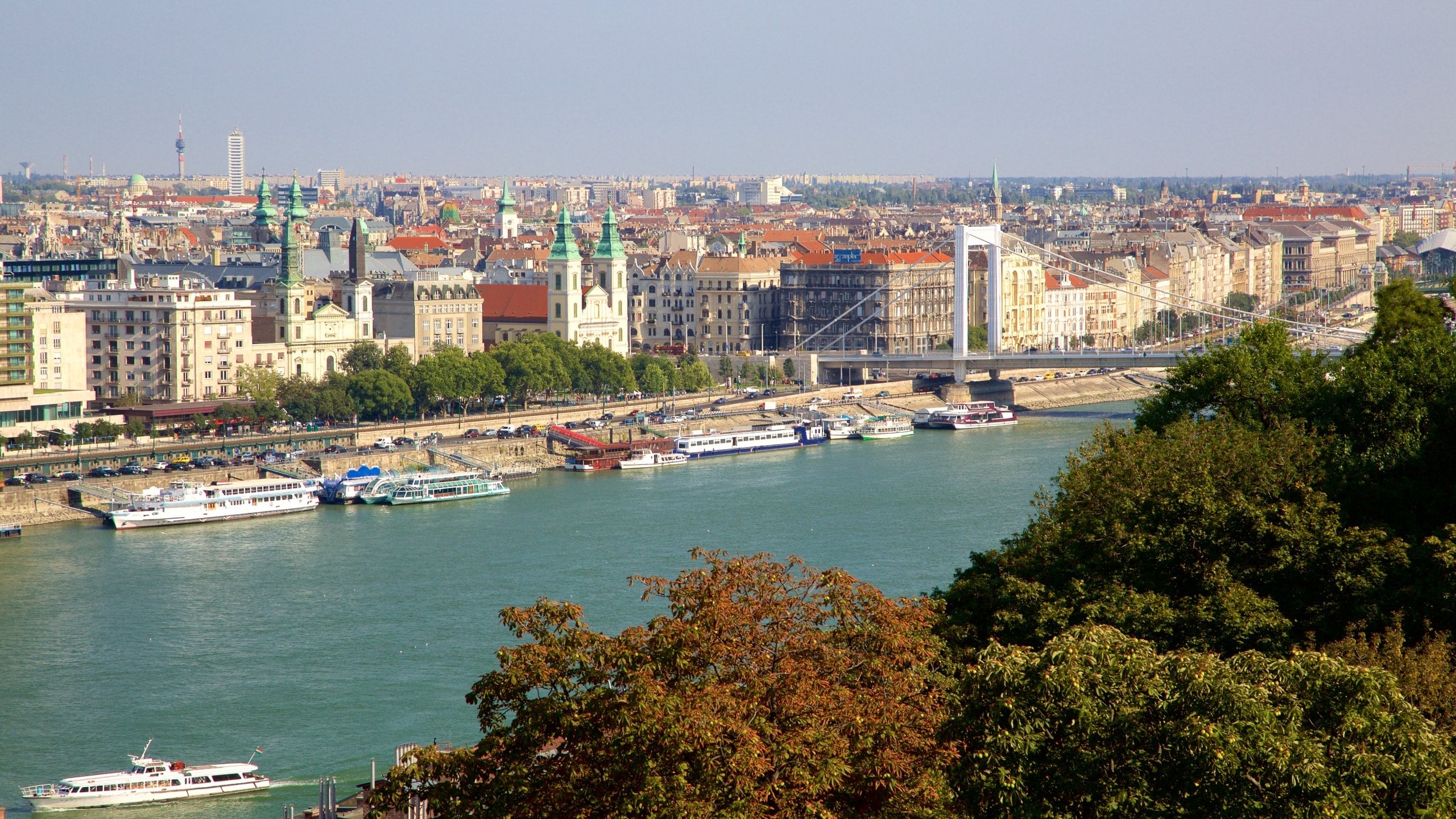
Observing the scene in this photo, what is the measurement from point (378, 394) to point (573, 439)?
9.38ft

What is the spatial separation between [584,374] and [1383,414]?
22.8 m

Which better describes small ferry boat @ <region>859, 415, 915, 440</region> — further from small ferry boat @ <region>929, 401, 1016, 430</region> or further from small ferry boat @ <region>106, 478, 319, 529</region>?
small ferry boat @ <region>106, 478, 319, 529</region>

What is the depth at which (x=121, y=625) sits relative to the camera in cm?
1480

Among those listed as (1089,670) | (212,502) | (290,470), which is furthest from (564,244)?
(1089,670)

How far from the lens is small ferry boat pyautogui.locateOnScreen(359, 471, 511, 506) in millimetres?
22766

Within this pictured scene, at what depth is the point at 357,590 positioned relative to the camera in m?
16.2

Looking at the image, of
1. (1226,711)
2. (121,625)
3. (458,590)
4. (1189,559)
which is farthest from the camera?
(458,590)

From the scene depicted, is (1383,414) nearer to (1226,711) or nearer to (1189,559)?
(1189,559)

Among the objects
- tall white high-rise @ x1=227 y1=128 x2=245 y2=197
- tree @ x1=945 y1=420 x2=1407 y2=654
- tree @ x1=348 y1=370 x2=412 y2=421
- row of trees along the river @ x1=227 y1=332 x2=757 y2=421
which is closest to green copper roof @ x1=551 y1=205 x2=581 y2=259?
row of trees along the river @ x1=227 y1=332 x2=757 y2=421

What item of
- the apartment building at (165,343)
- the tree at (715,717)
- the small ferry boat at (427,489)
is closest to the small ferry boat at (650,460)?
the small ferry boat at (427,489)

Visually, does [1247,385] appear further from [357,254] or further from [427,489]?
[357,254]

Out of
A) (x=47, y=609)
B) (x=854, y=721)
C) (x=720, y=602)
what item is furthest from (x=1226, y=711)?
(x=47, y=609)

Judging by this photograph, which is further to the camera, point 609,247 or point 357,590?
point 609,247

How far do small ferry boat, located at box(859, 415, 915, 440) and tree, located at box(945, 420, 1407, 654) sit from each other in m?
21.6
